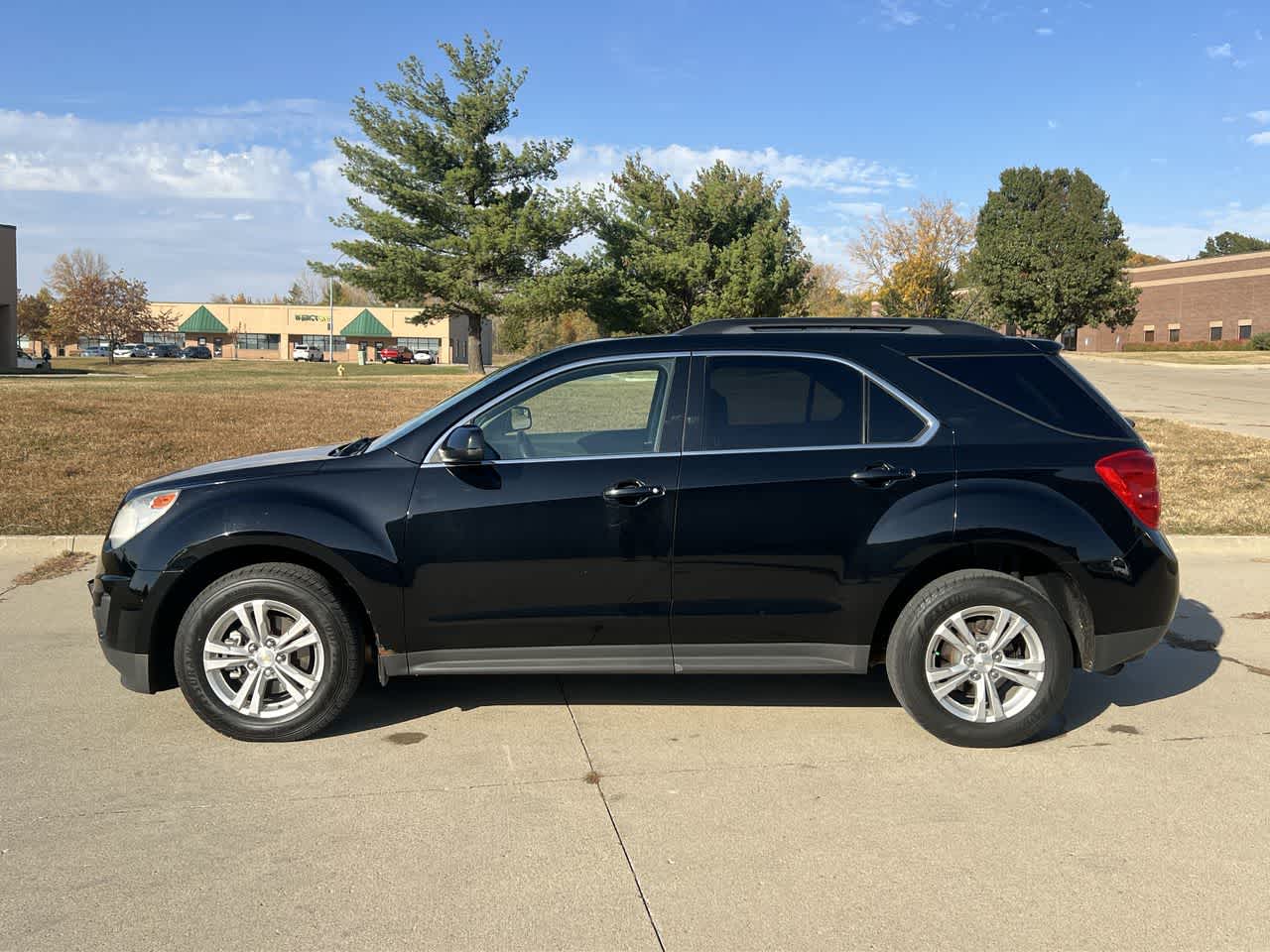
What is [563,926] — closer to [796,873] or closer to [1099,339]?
[796,873]

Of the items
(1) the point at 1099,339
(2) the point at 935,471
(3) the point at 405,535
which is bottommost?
(3) the point at 405,535

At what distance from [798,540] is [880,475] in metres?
0.46

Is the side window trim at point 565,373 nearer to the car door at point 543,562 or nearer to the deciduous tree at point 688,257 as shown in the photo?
the car door at point 543,562

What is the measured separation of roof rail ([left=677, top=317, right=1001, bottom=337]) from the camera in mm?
4758

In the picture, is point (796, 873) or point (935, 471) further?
point (935, 471)

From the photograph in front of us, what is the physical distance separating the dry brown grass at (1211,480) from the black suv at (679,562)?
222 inches

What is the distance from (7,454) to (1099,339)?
8907cm

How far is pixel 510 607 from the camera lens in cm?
439

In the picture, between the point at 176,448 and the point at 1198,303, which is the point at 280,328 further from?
the point at 176,448

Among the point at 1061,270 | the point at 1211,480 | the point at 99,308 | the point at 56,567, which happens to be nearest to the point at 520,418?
the point at 56,567

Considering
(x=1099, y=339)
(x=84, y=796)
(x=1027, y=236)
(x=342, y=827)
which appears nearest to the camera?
(x=342, y=827)

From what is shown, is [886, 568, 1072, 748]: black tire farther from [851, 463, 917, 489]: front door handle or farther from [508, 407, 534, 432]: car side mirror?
[508, 407, 534, 432]: car side mirror

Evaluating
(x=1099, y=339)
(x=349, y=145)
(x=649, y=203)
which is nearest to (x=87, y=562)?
(x=349, y=145)

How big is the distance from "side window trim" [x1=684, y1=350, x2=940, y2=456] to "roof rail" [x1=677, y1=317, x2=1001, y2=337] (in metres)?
0.16
